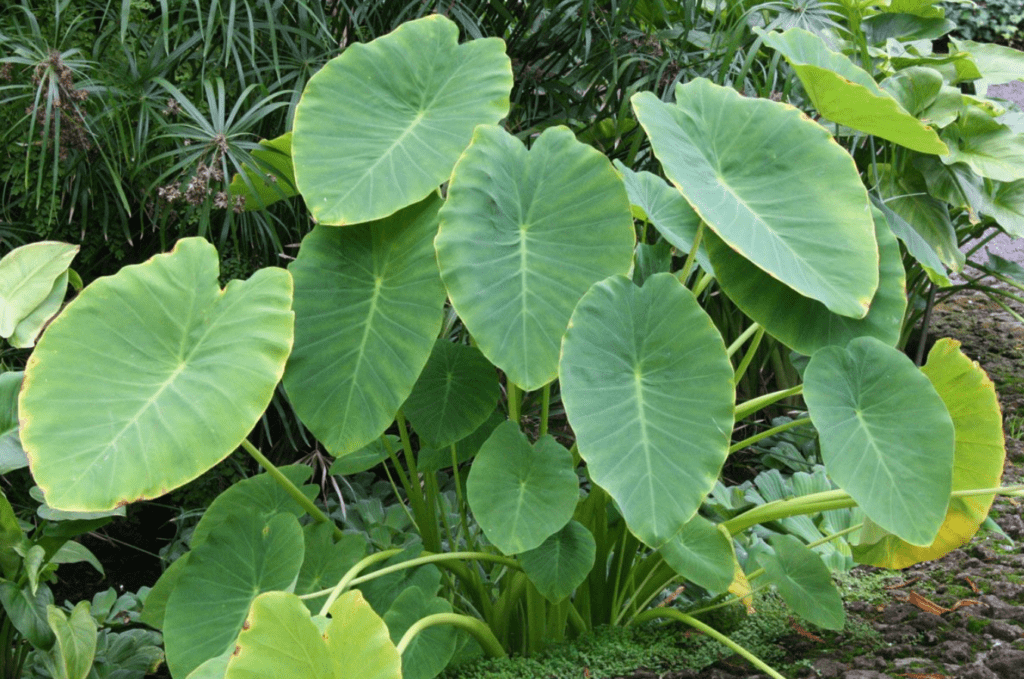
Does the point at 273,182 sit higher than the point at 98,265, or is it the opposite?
the point at 273,182

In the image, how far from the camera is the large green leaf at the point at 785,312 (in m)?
1.52

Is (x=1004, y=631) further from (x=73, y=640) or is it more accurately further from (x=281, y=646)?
(x=73, y=640)

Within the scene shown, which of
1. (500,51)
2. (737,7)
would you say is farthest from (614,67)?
(500,51)

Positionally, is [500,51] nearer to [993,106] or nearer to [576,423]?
[576,423]

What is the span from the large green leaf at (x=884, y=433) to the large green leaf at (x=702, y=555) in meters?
0.29

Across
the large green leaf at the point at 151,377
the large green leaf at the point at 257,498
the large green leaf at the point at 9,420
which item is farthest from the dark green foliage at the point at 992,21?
the large green leaf at the point at 9,420

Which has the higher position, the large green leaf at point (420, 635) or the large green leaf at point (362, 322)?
the large green leaf at point (362, 322)

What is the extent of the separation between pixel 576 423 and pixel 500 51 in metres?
0.74

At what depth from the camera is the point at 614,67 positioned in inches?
96.9

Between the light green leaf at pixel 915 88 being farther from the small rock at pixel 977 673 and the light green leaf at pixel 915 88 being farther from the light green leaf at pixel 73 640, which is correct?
the light green leaf at pixel 73 640

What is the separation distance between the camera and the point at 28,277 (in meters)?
1.63

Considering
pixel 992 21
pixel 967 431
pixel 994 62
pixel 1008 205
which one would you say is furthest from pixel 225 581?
pixel 992 21

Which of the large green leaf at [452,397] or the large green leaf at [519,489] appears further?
the large green leaf at [452,397]

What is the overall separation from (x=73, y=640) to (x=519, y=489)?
749 mm
